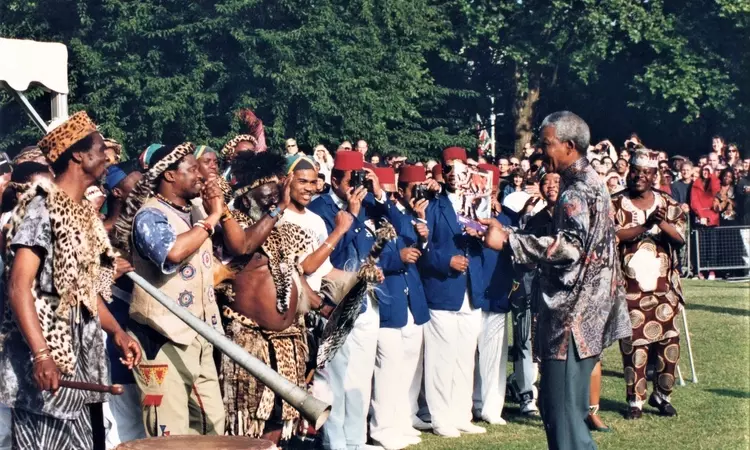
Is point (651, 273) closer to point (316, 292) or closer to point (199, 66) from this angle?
point (316, 292)

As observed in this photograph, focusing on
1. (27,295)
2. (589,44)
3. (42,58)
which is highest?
(589,44)

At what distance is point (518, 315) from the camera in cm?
1262

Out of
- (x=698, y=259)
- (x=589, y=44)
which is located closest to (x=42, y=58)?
(x=698, y=259)

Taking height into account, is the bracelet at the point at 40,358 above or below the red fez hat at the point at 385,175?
below

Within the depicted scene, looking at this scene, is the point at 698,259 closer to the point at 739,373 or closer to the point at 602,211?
the point at 739,373

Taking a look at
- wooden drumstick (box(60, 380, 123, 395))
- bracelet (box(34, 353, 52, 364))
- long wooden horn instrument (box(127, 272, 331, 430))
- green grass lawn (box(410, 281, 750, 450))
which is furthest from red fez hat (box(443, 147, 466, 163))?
bracelet (box(34, 353, 52, 364))

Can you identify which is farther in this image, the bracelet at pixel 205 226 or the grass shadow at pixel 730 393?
the grass shadow at pixel 730 393

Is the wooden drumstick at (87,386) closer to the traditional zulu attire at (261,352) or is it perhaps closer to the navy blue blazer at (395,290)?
the traditional zulu attire at (261,352)

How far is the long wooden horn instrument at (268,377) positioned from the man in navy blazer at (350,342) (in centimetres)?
332

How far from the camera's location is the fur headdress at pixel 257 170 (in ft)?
28.4

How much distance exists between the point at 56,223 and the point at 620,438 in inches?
242

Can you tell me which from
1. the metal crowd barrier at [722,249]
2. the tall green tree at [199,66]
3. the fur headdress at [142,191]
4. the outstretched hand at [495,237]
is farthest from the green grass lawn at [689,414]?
the tall green tree at [199,66]

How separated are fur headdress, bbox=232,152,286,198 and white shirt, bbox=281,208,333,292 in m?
0.42

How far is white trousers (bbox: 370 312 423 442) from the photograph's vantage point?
10.7 m
